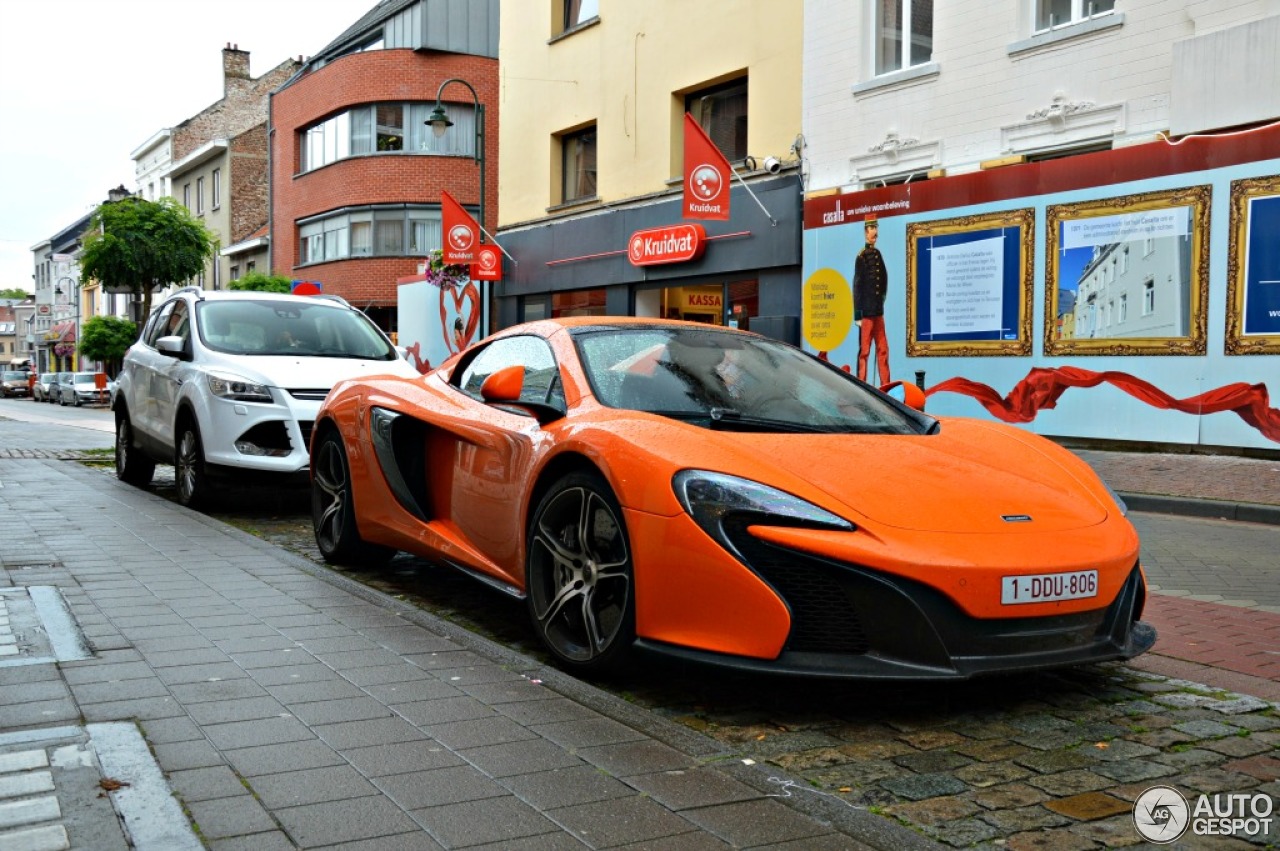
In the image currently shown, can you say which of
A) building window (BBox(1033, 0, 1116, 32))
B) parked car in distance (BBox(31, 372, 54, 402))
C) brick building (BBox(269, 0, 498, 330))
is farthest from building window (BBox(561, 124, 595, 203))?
parked car in distance (BBox(31, 372, 54, 402))

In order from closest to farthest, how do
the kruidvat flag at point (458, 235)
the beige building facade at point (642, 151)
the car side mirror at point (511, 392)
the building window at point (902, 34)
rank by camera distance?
the car side mirror at point (511, 392) < the building window at point (902, 34) < the beige building facade at point (642, 151) < the kruidvat flag at point (458, 235)

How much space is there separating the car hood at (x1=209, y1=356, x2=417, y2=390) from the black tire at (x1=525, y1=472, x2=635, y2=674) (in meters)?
4.39

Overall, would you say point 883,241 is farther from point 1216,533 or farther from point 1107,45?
point 1216,533

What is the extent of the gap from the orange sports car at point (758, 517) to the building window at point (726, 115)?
15.0m

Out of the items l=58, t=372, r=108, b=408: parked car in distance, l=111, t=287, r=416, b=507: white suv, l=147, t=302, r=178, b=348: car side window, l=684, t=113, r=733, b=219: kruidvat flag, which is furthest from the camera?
l=58, t=372, r=108, b=408: parked car in distance

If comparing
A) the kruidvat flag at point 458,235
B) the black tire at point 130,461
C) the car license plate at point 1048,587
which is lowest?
the black tire at point 130,461

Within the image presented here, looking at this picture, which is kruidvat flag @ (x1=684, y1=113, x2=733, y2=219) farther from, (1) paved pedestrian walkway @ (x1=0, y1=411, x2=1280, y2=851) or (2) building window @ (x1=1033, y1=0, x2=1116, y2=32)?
(1) paved pedestrian walkway @ (x1=0, y1=411, x2=1280, y2=851)

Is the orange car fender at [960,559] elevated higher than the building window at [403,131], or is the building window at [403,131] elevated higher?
the building window at [403,131]

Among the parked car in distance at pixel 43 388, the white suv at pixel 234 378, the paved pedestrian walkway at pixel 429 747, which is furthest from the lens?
the parked car in distance at pixel 43 388

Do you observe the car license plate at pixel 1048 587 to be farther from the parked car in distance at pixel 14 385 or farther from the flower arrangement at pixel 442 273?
the parked car in distance at pixel 14 385

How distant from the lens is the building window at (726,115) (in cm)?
1967

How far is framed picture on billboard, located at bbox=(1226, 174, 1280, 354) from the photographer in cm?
1238

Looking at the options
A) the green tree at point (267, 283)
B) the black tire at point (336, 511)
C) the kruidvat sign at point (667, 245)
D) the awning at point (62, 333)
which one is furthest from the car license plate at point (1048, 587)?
the awning at point (62, 333)

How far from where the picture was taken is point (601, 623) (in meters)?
4.16
